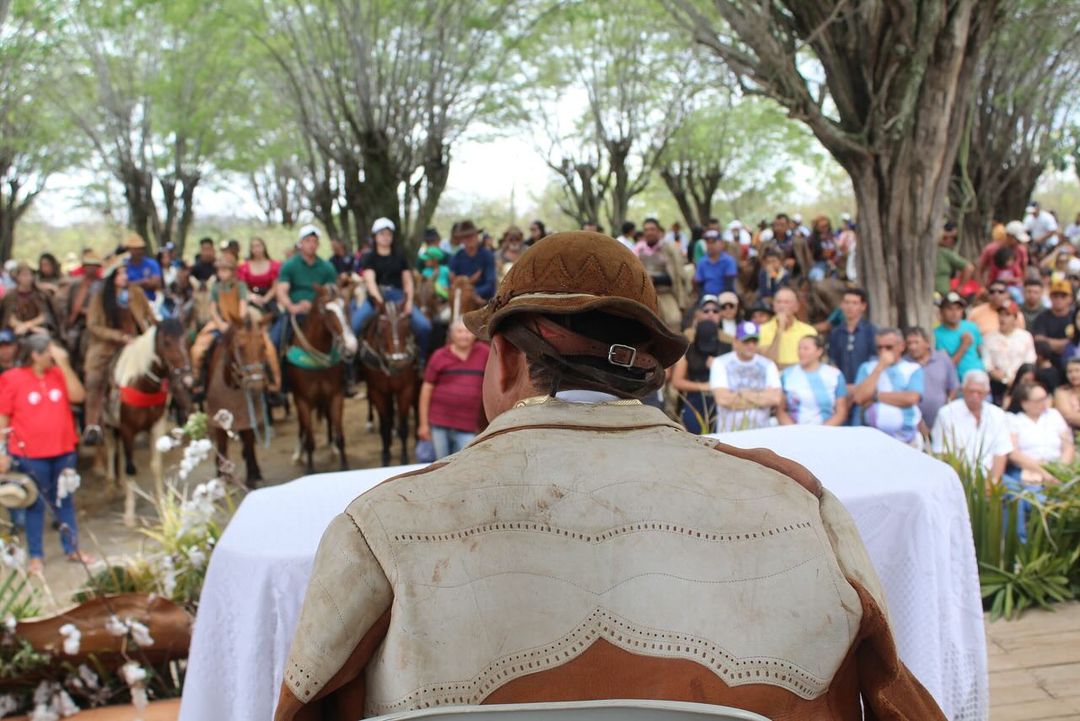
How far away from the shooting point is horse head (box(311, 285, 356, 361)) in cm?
1160

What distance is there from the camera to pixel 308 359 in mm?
11734

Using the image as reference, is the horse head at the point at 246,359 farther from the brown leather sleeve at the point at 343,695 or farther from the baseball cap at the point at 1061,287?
the brown leather sleeve at the point at 343,695

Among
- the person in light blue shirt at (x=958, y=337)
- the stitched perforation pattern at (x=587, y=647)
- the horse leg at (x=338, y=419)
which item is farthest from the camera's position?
the horse leg at (x=338, y=419)

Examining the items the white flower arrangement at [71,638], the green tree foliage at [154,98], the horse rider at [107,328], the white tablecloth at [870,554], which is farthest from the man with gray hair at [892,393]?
the green tree foliage at [154,98]

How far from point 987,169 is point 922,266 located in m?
13.4

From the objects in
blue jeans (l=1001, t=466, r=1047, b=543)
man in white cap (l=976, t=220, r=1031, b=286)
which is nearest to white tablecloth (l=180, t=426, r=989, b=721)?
blue jeans (l=1001, t=466, r=1047, b=543)

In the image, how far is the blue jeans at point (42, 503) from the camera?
8281 millimetres

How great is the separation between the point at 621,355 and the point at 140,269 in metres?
12.9

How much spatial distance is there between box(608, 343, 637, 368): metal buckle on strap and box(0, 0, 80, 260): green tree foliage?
12.1 meters

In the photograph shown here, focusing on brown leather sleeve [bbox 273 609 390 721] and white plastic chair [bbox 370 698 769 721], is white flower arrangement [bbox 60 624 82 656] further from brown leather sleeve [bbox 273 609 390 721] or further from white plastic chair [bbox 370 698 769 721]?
white plastic chair [bbox 370 698 769 721]

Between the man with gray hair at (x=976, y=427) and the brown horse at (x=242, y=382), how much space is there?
663cm

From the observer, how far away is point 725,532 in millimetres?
1661

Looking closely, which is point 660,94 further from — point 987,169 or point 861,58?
point 861,58

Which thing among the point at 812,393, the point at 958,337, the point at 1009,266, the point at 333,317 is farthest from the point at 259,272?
the point at 1009,266
